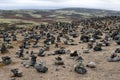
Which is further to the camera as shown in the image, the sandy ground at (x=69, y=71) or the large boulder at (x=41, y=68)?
the large boulder at (x=41, y=68)

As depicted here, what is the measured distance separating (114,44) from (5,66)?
24061 mm

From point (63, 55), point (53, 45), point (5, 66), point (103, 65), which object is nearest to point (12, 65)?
point (5, 66)

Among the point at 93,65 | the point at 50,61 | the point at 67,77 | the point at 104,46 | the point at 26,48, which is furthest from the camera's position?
the point at 26,48

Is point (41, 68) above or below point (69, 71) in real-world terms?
above

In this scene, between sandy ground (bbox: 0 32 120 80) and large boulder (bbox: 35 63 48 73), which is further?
large boulder (bbox: 35 63 48 73)

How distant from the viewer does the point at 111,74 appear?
119 ft

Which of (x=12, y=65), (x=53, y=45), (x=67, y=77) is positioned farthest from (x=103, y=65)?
(x=53, y=45)

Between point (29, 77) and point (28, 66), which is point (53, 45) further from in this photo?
point (29, 77)

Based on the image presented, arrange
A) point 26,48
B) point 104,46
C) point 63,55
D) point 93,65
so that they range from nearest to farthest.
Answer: point 93,65
point 63,55
point 104,46
point 26,48

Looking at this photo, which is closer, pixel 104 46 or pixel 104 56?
pixel 104 56

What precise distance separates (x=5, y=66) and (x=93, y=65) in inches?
519

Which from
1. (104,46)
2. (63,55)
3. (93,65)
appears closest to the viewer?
(93,65)

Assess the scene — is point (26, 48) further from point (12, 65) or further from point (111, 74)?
point (111, 74)

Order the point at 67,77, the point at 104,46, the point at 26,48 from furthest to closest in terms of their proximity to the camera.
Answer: the point at 26,48 < the point at 104,46 < the point at 67,77
